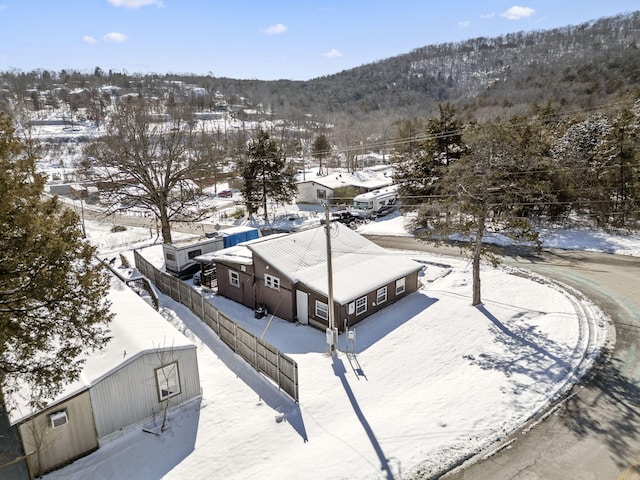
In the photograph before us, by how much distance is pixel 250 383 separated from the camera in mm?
14742

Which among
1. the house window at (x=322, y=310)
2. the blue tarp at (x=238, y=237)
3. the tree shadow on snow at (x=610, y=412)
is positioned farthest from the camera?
the blue tarp at (x=238, y=237)

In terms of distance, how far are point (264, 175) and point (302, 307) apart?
27.6 metres

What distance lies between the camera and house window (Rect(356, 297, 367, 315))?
19562 mm

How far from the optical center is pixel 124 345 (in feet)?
42.3

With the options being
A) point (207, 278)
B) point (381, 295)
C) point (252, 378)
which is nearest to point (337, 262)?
point (381, 295)

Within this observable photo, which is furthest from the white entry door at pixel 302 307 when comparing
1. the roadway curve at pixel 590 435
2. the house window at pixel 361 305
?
the roadway curve at pixel 590 435

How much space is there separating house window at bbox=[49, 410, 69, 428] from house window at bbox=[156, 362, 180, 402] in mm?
2585

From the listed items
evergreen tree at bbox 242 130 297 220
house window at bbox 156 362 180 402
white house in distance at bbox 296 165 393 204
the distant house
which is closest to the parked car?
evergreen tree at bbox 242 130 297 220

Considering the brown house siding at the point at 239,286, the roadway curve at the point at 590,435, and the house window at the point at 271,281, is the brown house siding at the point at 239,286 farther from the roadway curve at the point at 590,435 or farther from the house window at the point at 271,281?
the roadway curve at the point at 590,435

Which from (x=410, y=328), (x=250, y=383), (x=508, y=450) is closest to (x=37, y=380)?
(x=250, y=383)

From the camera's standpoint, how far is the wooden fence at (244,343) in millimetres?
13672

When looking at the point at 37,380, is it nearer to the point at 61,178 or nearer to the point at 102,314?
the point at 102,314

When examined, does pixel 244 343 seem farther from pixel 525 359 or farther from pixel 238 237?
pixel 238 237

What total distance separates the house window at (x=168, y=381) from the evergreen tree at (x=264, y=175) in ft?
108
